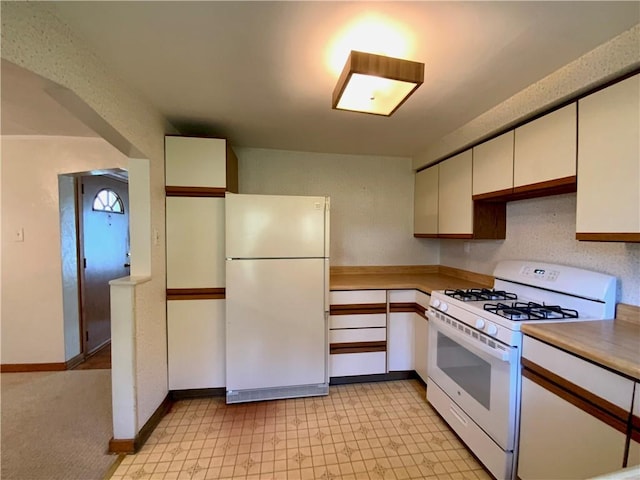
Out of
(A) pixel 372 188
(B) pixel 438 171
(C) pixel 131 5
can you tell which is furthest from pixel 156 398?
(B) pixel 438 171

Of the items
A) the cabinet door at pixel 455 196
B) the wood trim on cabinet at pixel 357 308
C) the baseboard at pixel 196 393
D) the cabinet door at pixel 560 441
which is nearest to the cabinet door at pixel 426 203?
the cabinet door at pixel 455 196

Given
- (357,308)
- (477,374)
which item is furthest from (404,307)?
(477,374)

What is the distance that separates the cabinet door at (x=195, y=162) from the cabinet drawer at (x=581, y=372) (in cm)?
220

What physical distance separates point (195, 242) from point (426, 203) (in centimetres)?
226

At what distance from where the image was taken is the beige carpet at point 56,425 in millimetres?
1603

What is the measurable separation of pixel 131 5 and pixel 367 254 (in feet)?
8.74

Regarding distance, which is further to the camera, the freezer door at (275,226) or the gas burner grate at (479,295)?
the freezer door at (275,226)

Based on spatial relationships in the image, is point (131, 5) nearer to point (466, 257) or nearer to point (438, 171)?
point (438, 171)

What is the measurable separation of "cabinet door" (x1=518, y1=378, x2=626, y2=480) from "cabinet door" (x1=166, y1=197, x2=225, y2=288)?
2061 millimetres

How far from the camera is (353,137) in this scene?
256 centimetres

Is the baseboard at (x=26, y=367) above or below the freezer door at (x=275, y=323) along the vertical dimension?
below

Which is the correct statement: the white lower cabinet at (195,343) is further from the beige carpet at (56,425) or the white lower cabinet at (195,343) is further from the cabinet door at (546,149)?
the cabinet door at (546,149)

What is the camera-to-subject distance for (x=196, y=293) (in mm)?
2211

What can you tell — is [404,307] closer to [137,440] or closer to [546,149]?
[546,149]
